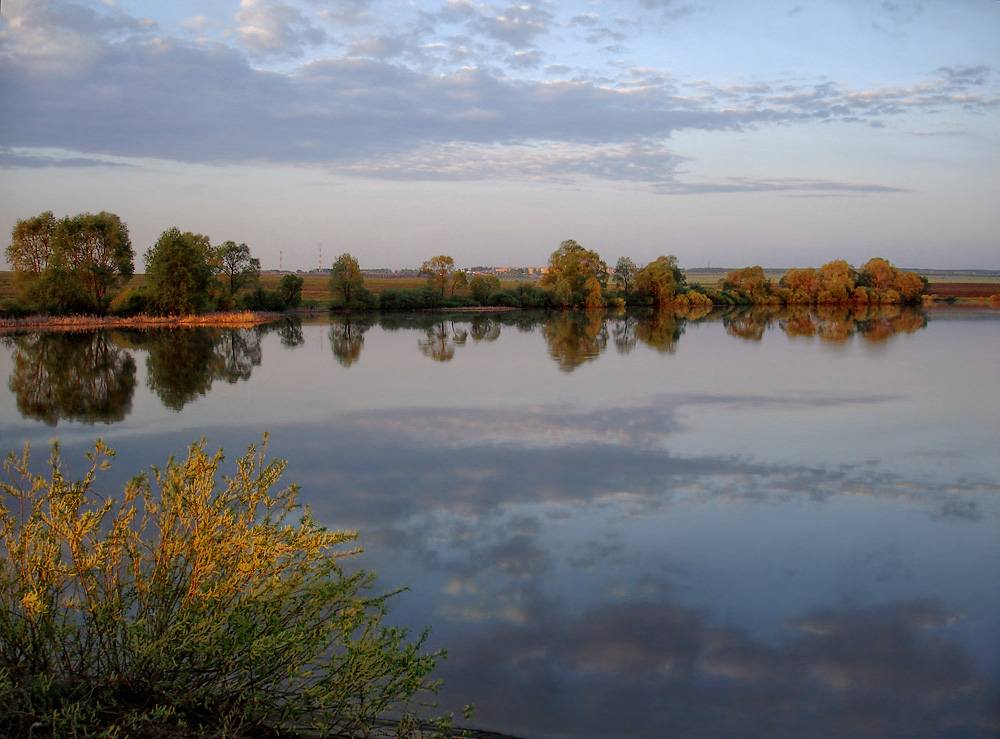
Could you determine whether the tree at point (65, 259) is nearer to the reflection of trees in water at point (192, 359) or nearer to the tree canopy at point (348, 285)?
the reflection of trees in water at point (192, 359)

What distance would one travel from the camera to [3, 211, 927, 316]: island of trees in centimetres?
3322

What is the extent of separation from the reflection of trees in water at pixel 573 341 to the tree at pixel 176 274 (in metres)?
16.5

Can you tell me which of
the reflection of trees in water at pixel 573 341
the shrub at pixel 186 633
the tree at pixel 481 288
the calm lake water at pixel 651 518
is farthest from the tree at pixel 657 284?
the shrub at pixel 186 633

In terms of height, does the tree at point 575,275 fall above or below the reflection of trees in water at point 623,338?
above

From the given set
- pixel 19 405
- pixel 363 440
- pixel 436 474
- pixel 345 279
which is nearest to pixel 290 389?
pixel 19 405

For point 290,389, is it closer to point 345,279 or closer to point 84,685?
point 84,685

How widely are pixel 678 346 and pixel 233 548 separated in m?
20.9

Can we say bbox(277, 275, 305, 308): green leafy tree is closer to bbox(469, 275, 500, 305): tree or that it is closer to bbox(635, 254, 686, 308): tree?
bbox(469, 275, 500, 305): tree

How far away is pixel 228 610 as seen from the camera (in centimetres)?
288

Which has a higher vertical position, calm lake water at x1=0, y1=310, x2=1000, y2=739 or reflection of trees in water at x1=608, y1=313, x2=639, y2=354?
reflection of trees in water at x1=608, y1=313, x2=639, y2=354

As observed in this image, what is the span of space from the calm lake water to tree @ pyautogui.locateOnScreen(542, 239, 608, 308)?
39844 millimetres

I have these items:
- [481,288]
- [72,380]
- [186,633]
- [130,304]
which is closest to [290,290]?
[130,304]

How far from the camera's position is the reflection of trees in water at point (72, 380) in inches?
436

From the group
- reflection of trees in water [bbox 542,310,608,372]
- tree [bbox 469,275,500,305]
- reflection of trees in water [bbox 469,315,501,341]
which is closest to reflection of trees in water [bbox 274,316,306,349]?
reflection of trees in water [bbox 469,315,501,341]
